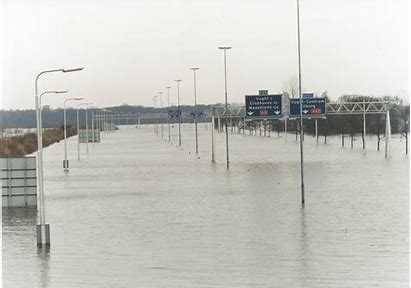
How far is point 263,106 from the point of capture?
61.5 metres

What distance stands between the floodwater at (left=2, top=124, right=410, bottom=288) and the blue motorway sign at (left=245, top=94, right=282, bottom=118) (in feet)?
38.9

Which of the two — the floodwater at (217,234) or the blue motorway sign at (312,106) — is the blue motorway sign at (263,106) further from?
the floodwater at (217,234)

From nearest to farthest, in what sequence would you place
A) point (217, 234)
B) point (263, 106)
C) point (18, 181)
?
point (217, 234) → point (18, 181) → point (263, 106)

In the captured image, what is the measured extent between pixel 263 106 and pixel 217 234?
120ft

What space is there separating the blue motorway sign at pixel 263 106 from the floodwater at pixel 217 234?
38.9 feet

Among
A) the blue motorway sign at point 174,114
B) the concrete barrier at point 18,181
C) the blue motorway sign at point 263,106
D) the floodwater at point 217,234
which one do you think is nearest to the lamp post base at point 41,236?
the floodwater at point 217,234

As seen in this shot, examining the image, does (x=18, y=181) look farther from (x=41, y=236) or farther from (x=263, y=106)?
(x=263, y=106)


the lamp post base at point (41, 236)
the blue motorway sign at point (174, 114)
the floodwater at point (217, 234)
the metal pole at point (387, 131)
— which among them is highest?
the blue motorway sign at point (174, 114)

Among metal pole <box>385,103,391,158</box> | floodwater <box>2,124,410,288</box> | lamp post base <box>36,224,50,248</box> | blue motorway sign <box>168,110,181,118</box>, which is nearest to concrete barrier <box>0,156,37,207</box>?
floodwater <box>2,124,410,288</box>

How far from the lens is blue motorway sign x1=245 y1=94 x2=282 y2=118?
61.1 metres

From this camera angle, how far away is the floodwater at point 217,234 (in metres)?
18.4

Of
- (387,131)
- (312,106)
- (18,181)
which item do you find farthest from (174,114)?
(18,181)

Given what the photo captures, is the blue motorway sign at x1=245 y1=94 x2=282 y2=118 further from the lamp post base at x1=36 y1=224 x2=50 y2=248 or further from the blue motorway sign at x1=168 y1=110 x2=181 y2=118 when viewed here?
the blue motorway sign at x1=168 y1=110 x2=181 y2=118

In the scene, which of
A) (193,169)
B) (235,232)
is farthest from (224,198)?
(193,169)
